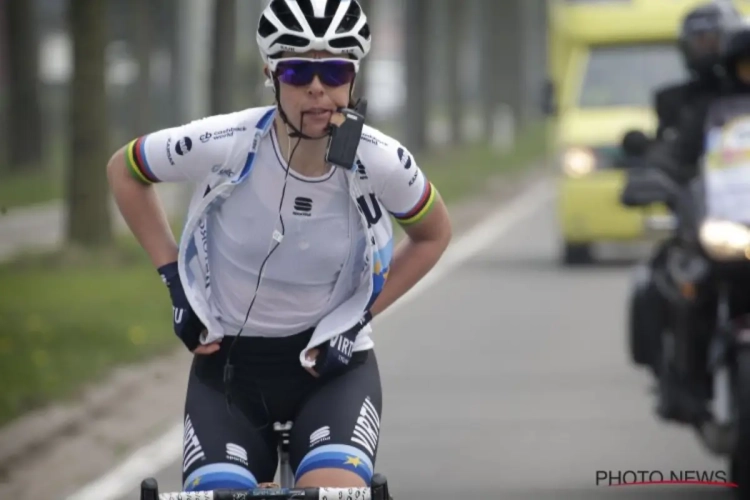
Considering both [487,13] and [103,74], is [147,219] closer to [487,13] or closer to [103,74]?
[103,74]

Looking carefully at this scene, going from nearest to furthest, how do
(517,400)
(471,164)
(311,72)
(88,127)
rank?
(311,72) → (517,400) → (88,127) → (471,164)

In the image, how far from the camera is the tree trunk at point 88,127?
806 inches

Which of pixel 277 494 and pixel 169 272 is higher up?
pixel 169 272

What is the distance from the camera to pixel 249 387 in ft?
18.2

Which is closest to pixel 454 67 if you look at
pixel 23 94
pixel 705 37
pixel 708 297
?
pixel 23 94

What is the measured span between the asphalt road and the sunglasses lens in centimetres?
399

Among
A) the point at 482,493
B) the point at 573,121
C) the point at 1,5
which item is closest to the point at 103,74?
the point at 573,121

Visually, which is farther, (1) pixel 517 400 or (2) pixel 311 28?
(1) pixel 517 400

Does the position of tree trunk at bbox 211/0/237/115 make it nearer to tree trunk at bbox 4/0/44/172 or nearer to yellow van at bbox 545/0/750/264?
yellow van at bbox 545/0/750/264

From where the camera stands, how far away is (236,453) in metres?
5.34

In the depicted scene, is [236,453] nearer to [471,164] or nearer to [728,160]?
[728,160]

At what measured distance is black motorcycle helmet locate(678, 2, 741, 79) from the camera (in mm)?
8984

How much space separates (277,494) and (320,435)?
1.58 feet

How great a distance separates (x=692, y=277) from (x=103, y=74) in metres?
12.9
